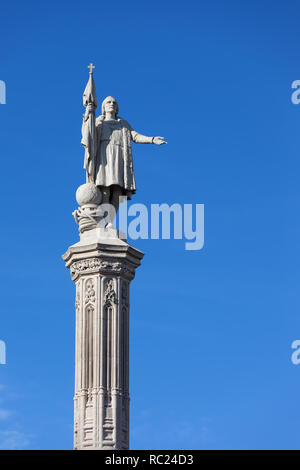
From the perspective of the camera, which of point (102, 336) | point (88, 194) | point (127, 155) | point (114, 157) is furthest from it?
point (127, 155)

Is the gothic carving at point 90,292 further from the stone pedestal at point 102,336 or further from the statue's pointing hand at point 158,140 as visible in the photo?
the statue's pointing hand at point 158,140

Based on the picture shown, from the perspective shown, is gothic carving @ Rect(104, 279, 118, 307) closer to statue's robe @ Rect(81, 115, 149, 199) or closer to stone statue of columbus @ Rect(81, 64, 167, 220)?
stone statue of columbus @ Rect(81, 64, 167, 220)

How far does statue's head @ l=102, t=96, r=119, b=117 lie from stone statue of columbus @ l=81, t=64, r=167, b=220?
561 millimetres

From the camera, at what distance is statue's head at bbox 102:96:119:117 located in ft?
153

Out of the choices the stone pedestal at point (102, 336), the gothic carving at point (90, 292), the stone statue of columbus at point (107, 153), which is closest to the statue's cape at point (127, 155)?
the stone statue of columbus at point (107, 153)

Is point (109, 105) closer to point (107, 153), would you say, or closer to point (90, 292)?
point (107, 153)

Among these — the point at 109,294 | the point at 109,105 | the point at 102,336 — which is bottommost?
the point at 102,336

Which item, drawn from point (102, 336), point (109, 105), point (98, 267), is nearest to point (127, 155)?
point (109, 105)

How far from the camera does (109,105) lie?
46.8 meters

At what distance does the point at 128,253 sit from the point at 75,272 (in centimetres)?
176

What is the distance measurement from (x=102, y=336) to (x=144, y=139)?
7.03 m
